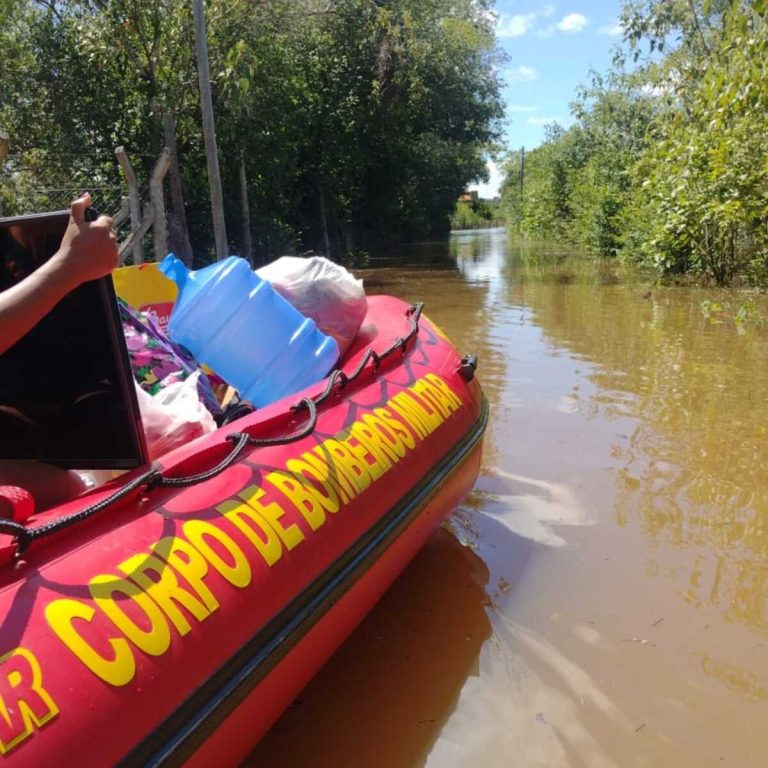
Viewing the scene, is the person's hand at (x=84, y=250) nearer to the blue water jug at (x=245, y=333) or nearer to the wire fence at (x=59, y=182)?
the blue water jug at (x=245, y=333)

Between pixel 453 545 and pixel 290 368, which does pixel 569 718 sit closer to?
pixel 453 545

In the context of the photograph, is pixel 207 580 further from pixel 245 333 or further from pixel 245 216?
pixel 245 216

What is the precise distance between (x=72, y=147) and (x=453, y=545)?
10.8 meters

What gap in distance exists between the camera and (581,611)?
2713 mm

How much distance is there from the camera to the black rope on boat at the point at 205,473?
149 cm

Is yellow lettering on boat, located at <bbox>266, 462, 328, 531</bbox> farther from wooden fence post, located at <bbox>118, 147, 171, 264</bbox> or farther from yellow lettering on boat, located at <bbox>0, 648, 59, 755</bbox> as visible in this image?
wooden fence post, located at <bbox>118, 147, 171, 264</bbox>

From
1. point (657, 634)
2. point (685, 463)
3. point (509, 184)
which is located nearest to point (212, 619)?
point (657, 634)

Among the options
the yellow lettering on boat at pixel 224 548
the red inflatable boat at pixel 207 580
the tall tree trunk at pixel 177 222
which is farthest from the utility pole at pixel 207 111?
the yellow lettering on boat at pixel 224 548

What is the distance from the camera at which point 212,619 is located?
163 centimetres

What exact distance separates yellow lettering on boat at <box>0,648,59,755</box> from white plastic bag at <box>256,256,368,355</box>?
80.7 inches

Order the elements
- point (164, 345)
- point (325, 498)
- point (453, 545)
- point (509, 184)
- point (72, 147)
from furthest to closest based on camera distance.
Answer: point (509, 184) → point (72, 147) → point (453, 545) → point (164, 345) → point (325, 498)

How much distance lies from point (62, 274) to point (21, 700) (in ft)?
2.69

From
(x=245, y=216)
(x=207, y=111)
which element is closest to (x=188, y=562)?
(x=207, y=111)

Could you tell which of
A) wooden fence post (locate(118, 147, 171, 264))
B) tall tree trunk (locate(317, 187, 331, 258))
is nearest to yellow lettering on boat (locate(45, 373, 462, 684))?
wooden fence post (locate(118, 147, 171, 264))
